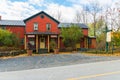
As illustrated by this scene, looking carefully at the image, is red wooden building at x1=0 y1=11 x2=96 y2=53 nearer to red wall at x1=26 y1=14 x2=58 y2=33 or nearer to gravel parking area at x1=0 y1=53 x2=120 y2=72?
red wall at x1=26 y1=14 x2=58 y2=33

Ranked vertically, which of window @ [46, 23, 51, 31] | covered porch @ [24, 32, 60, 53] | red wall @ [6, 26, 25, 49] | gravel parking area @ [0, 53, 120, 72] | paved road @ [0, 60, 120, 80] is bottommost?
gravel parking area @ [0, 53, 120, 72]

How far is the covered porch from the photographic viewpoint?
34.4m

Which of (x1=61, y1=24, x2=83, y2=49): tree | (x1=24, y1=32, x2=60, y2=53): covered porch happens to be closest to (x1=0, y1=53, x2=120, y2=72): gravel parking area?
(x1=61, y1=24, x2=83, y2=49): tree

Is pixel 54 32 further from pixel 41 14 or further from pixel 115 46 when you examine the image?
pixel 115 46

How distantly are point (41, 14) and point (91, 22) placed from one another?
23234 millimetres

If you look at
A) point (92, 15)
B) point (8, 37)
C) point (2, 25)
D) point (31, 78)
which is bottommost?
point (31, 78)

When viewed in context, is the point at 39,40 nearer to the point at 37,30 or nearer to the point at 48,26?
the point at 37,30

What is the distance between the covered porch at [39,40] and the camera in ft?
113

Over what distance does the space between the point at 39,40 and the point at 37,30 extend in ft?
6.32

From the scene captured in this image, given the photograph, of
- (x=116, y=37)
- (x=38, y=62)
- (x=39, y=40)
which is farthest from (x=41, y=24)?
(x=38, y=62)

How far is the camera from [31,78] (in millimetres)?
9062

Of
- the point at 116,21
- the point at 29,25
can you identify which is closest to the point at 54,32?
the point at 29,25

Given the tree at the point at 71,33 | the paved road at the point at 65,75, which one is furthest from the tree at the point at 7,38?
the paved road at the point at 65,75

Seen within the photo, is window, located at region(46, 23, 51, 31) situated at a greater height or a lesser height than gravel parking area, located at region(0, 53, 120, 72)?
greater
